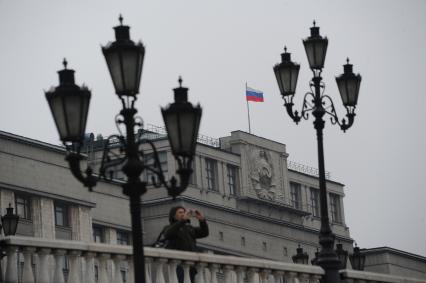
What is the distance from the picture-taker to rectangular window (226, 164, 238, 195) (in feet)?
389

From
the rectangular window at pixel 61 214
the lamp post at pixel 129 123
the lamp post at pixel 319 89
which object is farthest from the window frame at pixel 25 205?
the lamp post at pixel 129 123

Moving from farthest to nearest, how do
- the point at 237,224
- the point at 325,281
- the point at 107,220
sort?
the point at 237,224 < the point at 107,220 < the point at 325,281

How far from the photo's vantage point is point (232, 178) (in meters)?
119

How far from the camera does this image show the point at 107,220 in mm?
99312

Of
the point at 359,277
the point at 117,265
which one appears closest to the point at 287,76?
the point at 359,277

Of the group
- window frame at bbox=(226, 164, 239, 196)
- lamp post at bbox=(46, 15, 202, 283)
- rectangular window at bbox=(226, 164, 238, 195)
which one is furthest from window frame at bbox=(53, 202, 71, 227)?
lamp post at bbox=(46, 15, 202, 283)

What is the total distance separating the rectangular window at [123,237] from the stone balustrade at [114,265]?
7146 cm

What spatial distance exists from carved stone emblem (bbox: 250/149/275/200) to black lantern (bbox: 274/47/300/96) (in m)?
88.1

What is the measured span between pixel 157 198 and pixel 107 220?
9646 millimetres

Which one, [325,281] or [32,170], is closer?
[325,281]

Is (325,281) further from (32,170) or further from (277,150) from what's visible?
(277,150)

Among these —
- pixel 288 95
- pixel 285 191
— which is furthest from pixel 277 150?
pixel 288 95

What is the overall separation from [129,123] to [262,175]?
101070 mm

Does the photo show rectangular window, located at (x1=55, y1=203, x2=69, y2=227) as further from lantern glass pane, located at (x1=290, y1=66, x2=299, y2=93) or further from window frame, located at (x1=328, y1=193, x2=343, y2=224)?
lantern glass pane, located at (x1=290, y1=66, x2=299, y2=93)
